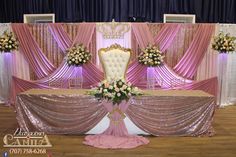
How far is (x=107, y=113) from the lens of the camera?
16.8 ft

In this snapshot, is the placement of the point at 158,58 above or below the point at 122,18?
below

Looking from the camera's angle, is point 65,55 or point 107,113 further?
point 65,55

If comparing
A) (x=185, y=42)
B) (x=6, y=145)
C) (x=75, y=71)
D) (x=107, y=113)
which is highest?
(x=185, y=42)

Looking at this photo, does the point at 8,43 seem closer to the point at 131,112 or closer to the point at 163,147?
the point at 131,112

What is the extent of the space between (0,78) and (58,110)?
3394 millimetres

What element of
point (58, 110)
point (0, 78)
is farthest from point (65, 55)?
point (58, 110)

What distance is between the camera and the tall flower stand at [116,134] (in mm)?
4914

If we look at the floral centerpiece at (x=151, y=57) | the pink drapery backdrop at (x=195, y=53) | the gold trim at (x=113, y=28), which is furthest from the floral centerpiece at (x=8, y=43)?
the pink drapery backdrop at (x=195, y=53)

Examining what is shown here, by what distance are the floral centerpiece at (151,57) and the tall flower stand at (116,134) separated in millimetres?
2321

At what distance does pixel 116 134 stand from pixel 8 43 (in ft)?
11.7

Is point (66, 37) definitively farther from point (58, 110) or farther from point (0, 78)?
point (58, 110)

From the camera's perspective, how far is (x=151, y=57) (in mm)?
7180

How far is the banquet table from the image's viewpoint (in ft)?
16.8

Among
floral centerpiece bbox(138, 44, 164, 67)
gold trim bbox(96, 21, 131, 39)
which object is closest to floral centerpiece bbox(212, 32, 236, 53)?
floral centerpiece bbox(138, 44, 164, 67)
